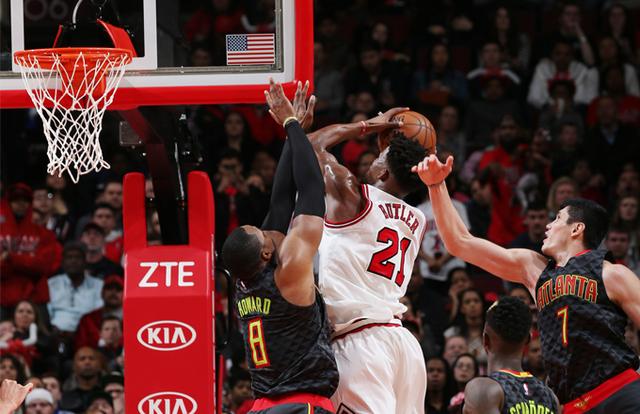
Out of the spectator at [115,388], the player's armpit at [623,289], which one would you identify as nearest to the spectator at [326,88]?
the spectator at [115,388]

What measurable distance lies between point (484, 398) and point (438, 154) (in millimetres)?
5905

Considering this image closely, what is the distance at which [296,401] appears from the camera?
6.05 metres

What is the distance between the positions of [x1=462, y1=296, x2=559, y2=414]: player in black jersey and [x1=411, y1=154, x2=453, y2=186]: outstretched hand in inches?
30.1

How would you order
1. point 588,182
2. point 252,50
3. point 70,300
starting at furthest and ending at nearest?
point 588,182
point 70,300
point 252,50

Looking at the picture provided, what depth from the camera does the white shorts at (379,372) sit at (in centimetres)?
655

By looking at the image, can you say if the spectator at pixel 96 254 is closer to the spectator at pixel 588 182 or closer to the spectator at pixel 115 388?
the spectator at pixel 115 388

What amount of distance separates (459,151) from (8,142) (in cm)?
474

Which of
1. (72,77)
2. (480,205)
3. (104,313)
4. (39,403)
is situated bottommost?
(39,403)

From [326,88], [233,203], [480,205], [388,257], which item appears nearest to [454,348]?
[480,205]

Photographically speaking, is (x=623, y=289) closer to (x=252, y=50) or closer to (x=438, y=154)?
(x=252, y=50)

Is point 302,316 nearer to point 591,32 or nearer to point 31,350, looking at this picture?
point 31,350

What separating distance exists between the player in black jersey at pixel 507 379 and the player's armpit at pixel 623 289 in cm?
45

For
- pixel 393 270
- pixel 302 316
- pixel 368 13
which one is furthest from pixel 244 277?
pixel 368 13

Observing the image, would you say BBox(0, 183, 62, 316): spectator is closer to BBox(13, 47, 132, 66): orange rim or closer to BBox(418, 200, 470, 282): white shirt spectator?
BBox(418, 200, 470, 282): white shirt spectator
